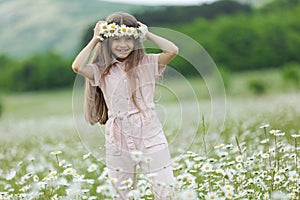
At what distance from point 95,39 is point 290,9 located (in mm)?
55059

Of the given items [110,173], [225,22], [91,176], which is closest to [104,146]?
[110,173]

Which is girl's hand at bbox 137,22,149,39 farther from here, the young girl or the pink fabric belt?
the pink fabric belt

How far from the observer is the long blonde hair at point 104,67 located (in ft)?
14.4

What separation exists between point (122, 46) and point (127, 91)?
1.06 ft

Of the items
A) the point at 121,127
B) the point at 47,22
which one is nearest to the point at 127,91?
the point at 121,127

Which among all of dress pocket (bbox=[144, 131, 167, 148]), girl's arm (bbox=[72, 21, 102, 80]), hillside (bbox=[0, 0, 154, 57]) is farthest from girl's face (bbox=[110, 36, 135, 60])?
hillside (bbox=[0, 0, 154, 57])

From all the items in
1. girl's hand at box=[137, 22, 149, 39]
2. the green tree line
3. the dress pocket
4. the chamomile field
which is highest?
girl's hand at box=[137, 22, 149, 39]

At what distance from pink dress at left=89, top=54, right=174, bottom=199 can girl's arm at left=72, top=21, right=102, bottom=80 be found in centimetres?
5

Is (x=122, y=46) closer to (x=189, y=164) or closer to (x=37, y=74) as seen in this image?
(x=189, y=164)

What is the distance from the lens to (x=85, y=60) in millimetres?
4445

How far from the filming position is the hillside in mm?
79875

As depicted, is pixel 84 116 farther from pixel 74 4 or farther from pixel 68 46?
pixel 74 4

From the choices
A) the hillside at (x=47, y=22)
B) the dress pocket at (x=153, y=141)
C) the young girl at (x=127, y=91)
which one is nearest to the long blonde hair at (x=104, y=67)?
the young girl at (x=127, y=91)

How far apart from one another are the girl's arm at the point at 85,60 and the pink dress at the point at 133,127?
52 millimetres
